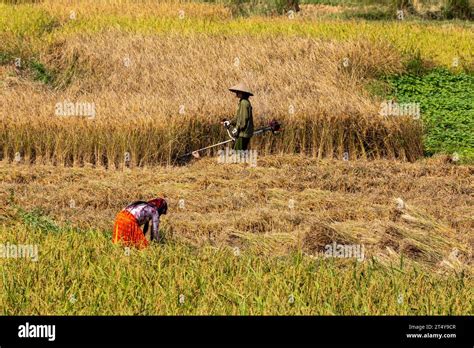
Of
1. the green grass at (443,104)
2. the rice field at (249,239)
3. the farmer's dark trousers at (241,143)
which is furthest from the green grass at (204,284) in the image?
the green grass at (443,104)

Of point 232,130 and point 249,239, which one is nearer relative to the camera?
point 249,239

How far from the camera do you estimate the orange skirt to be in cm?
844

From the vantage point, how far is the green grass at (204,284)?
6.60 metres

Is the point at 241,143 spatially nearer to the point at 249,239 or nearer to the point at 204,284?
the point at 249,239

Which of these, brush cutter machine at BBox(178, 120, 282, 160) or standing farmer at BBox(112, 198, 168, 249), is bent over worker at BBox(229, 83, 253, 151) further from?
standing farmer at BBox(112, 198, 168, 249)

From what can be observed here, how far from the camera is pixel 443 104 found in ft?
59.1

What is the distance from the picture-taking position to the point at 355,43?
1988 cm

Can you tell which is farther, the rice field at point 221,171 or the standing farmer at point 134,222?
the standing farmer at point 134,222

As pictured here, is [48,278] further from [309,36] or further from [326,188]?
[309,36]

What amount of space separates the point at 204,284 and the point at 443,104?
1163 cm

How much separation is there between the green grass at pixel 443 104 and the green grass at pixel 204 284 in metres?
7.26

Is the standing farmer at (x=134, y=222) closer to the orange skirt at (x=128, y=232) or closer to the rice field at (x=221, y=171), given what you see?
the orange skirt at (x=128, y=232)

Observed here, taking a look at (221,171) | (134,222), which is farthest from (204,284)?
(221,171)
